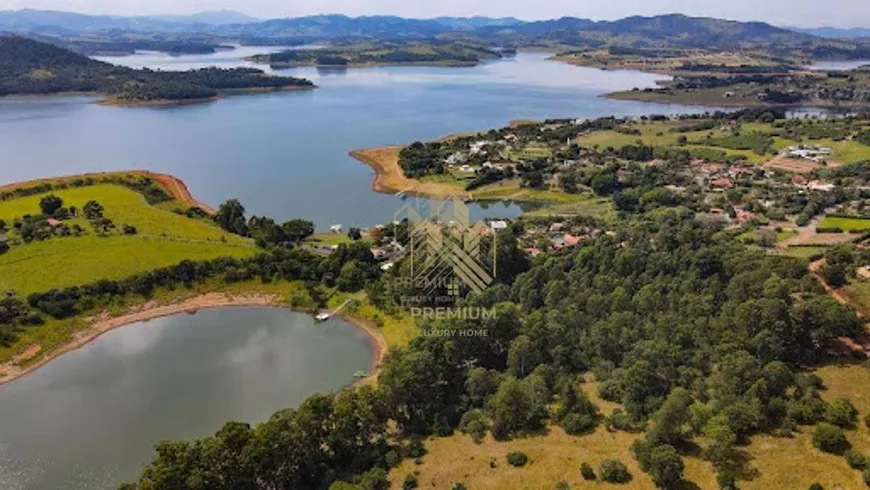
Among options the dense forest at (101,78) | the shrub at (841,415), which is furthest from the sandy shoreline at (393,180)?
the dense forest at (101,78)

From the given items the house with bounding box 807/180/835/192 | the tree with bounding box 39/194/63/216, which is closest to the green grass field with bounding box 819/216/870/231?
the house with bounding box 807/180/835/192

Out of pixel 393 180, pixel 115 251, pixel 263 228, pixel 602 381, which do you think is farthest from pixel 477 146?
pixel 602 381

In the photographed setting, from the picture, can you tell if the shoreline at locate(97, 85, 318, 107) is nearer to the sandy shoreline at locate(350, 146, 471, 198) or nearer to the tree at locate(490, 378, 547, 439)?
the sandy shoreline at locate(350, 146, 471, 198)

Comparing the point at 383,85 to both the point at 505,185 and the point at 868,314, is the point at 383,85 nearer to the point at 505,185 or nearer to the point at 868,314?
the point at 505,185

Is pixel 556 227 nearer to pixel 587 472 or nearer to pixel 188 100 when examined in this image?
pixel 587 472

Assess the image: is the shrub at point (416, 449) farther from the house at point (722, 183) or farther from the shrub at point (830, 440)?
the house at point (722, 183)

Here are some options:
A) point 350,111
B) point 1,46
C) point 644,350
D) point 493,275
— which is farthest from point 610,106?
point 1,46
